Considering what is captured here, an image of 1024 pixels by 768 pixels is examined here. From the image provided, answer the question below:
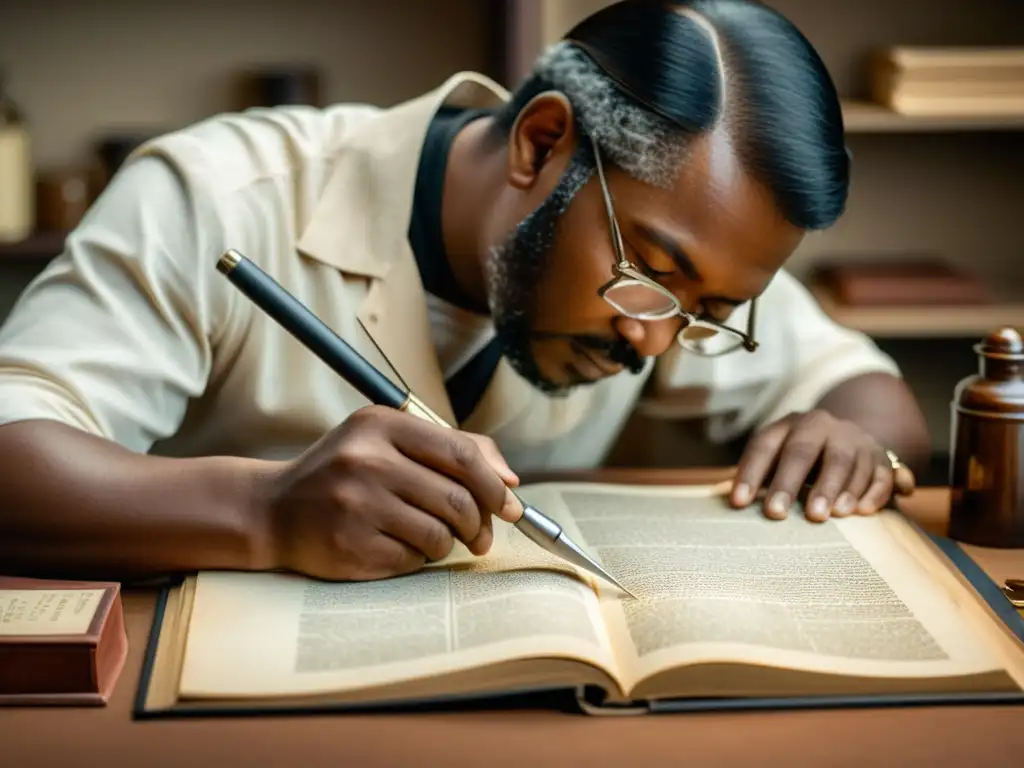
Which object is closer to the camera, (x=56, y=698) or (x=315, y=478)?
(x=56, y=698)

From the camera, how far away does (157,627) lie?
0.99 m

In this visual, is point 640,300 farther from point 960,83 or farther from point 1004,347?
point 960,83

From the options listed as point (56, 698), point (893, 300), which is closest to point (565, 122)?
point (56, 698)

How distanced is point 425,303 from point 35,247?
1.11 m

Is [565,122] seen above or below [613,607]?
above

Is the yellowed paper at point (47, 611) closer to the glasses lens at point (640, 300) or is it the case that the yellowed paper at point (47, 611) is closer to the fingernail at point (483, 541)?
the fingernail at point (483, 541)

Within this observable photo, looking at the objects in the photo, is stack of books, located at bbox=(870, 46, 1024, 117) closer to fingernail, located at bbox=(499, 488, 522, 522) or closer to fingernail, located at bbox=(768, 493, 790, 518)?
fingernail, located at bbox=(768, 493, 790, 518)

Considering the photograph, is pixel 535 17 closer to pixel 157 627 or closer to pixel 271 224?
pixel 271 224

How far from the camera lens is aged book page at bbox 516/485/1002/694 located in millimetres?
917

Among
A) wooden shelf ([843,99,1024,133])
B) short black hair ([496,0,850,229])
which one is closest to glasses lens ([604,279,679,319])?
short black hair ([496,0,850,229])

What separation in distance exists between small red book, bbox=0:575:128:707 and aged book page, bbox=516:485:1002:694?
36cm

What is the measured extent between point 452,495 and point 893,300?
5.28ft

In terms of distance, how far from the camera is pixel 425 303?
4.89 ft

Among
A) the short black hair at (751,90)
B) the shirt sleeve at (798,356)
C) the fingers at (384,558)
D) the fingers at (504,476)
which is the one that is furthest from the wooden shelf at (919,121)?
the fingers at (384,558)
